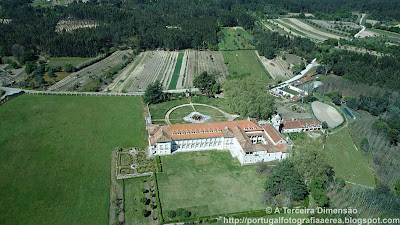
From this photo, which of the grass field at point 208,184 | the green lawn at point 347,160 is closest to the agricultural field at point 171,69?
the grass field at point 208,184

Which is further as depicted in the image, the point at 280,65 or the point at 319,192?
the point at 280,65

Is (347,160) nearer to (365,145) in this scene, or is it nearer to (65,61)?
(365,145)

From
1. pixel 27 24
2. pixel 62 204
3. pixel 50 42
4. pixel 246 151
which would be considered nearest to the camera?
Result: pixel 62 204

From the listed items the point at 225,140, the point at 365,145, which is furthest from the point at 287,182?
the point at 365,145

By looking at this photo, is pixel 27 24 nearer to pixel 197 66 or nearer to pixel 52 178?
pixel 197 66

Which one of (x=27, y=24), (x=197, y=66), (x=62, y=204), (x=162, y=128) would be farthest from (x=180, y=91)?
(x=27, y=24)

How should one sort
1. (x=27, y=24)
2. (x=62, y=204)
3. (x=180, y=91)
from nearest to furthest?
(x=62, y=204)
(x=180, y=91)
(x=27, y=24)

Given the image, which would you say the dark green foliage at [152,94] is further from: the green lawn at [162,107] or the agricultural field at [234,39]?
the agricultural field at [234,39]
